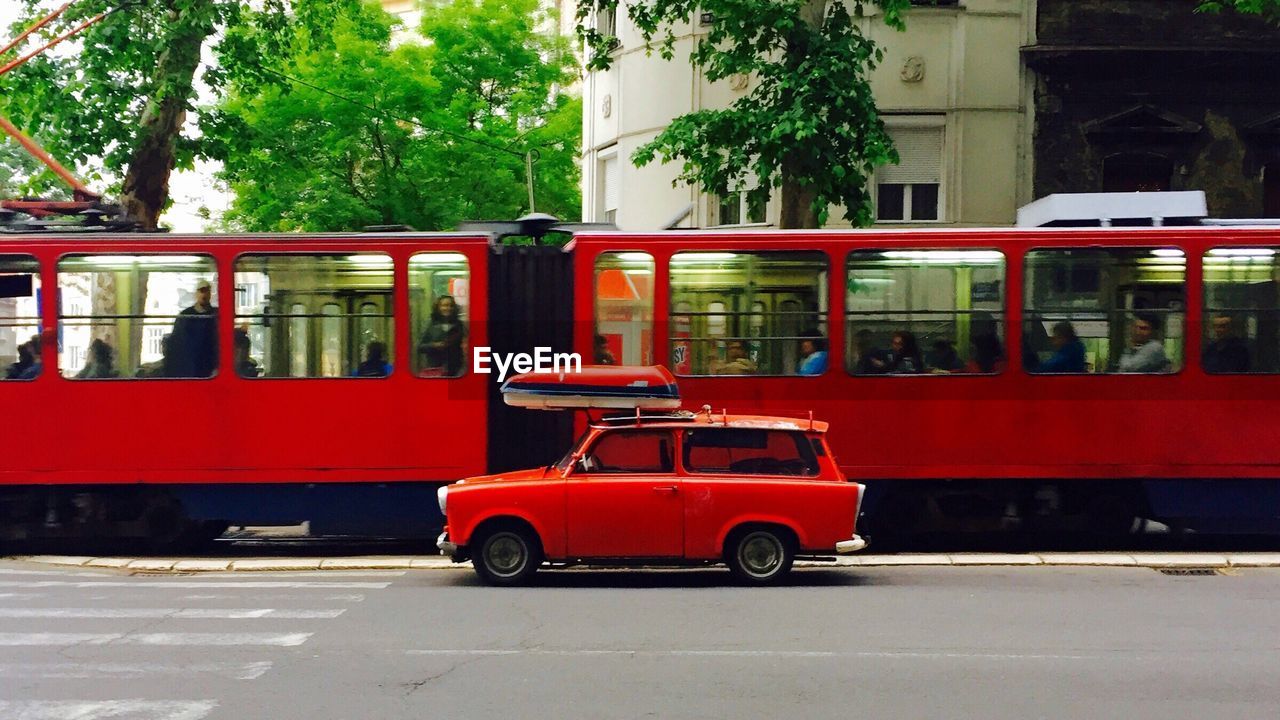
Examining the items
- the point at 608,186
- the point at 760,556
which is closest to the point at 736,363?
the point at 760,556

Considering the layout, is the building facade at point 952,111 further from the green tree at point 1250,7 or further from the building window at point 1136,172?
the green tree at point 1250,7

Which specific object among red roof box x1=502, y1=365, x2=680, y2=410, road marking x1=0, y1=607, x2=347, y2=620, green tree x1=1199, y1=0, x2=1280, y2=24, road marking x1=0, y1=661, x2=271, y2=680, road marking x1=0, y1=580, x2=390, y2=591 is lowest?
road marking x1=0, y1=580, x2=390, y2=591

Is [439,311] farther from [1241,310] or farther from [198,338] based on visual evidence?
[1241,310]

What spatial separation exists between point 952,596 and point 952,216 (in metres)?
13.8

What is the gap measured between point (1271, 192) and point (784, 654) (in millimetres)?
18445

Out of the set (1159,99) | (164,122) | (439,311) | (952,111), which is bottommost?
(439,311)

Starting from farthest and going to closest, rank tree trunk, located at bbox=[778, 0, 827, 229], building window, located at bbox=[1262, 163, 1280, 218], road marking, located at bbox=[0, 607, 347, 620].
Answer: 1. building window, located at bbox=[1262, 163, 1280, 218]
2. tree trunk, located at bbox=[778, 0, 827, 229]
3. road marking, located at bbox=[0, 607, 347, 620]

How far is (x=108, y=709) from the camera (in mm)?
7496

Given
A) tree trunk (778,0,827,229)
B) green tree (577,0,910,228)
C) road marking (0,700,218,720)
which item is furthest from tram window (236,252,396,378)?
tree trunk (778,0,827,229)

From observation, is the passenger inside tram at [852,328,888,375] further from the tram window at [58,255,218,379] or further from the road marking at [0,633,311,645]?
the road marking at [0,633,311,645]

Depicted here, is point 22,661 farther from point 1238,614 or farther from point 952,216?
point 952,216

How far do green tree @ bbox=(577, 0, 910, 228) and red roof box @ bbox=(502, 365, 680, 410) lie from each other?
22.7ft

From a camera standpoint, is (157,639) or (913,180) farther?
(913,180)

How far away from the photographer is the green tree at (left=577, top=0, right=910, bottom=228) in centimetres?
1902
